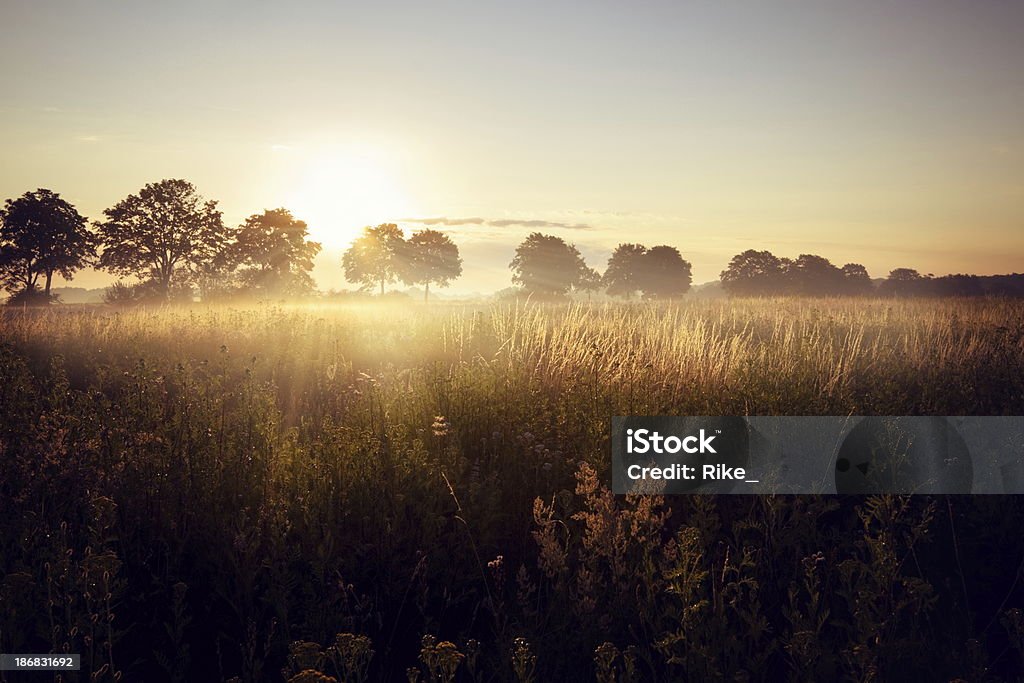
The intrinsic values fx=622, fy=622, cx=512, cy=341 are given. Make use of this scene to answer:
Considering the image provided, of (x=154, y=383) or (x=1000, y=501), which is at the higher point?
(x=154, y=383)

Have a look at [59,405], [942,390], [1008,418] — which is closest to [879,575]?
[1008,418]

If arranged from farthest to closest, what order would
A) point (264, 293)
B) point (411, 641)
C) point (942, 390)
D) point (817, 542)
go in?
point (264, 293), point (942, 390), point (817, 542), point (411, 641)

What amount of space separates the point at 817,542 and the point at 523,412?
7.96 feet

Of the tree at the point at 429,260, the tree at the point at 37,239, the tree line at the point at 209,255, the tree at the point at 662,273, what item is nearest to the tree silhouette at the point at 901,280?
the tree line at the point at 209,255

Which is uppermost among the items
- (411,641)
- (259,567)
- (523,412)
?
(523,412)

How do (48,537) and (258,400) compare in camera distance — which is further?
(258,400)

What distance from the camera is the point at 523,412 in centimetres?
528

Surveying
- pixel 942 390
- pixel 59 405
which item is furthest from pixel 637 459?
pixel 59 405

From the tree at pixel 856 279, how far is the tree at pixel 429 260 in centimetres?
4535

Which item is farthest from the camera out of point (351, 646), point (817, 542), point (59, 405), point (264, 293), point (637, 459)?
point (264, 293)

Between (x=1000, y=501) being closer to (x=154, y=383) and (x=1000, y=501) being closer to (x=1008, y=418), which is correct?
(x=1008, y=418)

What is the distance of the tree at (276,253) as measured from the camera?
44062mm

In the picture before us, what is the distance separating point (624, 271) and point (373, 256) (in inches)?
1168
